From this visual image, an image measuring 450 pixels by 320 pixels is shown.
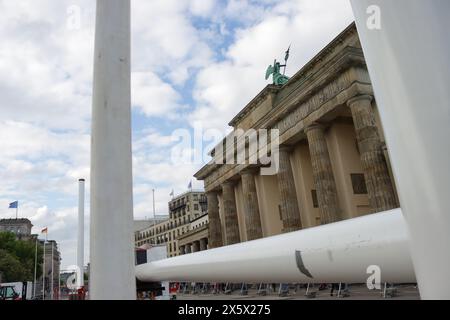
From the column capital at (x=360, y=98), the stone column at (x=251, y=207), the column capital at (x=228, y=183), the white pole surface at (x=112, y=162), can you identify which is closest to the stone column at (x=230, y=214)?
the column capital at (x=228, y=183)

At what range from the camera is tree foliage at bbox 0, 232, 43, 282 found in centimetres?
5678

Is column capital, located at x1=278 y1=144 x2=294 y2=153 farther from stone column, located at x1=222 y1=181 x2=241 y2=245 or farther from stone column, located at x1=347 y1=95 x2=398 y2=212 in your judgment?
stone column, located at x1=222 y1=181 x2=241 y2=245

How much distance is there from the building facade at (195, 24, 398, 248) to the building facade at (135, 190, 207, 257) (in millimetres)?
56705

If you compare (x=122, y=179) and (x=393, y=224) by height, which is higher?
(x=122, y=179)

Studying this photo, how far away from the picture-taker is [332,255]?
1.15 metres

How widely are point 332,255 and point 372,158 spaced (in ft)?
68.7

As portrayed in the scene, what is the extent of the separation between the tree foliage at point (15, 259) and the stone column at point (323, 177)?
52.1m

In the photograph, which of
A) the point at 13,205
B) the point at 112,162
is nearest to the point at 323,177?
the point at 112,162

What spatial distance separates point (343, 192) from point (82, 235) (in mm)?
17588

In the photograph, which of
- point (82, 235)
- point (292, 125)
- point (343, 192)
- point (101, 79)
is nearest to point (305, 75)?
point (292, 125)

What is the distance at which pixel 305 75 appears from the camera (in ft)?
89.8

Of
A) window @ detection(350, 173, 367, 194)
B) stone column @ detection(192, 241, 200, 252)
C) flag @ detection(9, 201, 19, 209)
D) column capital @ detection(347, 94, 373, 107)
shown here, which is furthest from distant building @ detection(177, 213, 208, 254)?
column capital @ detection(347, 94, 373, 107)

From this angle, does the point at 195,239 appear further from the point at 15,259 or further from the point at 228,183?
the point at 15,259

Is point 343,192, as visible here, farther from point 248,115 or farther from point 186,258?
point 186,258
